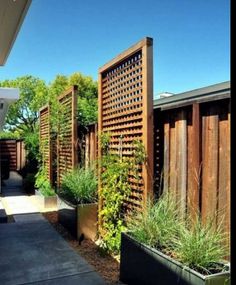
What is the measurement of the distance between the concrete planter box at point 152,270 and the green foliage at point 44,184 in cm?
475

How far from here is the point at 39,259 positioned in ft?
14.2

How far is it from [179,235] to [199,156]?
31.0 inches

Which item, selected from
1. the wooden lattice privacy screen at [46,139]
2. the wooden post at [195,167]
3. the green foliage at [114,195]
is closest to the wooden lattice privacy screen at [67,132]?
the wooden lattice privacy screen at [46,139]

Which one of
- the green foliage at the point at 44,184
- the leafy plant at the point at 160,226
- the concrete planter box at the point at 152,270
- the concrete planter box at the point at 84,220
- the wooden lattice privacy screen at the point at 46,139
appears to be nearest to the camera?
the concrete planter box at the point at 152,270

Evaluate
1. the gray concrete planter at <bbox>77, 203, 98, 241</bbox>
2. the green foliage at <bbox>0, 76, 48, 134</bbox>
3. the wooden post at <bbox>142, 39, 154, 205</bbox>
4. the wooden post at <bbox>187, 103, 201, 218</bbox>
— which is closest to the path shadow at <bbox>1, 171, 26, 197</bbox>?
the gray concrete planter at <bbox>77, 203, 98, 241</bbox>

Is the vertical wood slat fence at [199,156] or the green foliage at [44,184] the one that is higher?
the vertical wood slat fence at [199,156]

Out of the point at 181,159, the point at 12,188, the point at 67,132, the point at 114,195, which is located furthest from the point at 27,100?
the point at 181,159

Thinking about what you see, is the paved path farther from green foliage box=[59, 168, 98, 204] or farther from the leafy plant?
the leafy plant

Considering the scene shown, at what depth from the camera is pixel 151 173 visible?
12.9 feet

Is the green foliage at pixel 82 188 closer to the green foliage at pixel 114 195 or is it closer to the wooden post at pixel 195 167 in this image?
the green foliage at pixel 114 195

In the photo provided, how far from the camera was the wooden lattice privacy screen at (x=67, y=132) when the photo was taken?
6.89 meters

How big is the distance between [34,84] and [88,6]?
16.8 metres

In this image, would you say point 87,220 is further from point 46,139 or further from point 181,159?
point 46,139
